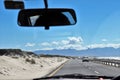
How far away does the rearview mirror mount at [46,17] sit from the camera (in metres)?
6.59

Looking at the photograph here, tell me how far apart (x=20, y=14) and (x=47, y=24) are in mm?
465

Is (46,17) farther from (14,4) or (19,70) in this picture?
(19,70)

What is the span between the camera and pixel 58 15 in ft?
21.8

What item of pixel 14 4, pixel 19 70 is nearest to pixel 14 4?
pixel 14 4

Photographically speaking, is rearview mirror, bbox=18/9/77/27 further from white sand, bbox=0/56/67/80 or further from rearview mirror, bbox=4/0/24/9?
white sand, bbox=0/56/67/80

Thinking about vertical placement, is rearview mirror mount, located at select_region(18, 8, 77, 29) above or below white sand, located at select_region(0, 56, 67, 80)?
above

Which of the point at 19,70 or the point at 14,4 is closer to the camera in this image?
the point at 14,4

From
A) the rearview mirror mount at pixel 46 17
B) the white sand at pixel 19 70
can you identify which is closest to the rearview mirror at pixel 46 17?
the rearview mirror mount at pixel 46 17

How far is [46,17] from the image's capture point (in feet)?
21.6

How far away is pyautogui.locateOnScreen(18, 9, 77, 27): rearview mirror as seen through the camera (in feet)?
21.6

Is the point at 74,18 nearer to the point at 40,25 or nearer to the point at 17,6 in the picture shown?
the point at 40,25

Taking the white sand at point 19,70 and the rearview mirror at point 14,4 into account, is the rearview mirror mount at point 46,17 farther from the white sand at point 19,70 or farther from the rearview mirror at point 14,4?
the white sand at point 19,70

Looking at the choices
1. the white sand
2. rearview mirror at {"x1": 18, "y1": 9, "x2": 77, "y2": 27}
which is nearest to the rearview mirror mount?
rearview mirror at {"x1": 18, "y1": 9, "x2": 77, "y2": 27}

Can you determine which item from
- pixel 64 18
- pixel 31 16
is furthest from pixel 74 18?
pixel 31 16
